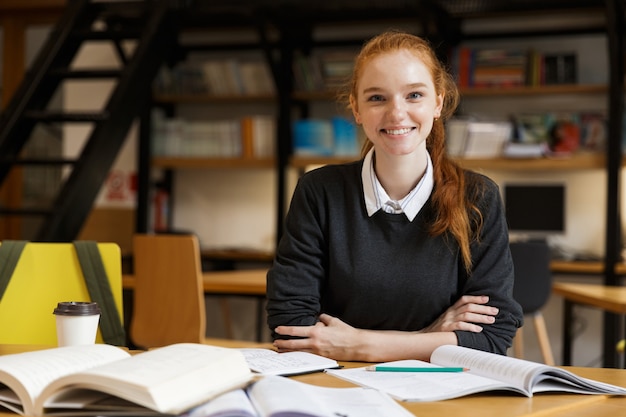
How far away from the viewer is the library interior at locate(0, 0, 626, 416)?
4.65 meters

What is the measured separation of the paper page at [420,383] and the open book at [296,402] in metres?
0.05

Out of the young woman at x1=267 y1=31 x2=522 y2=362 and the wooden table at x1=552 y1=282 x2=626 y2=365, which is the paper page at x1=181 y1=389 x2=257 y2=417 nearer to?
the young woman at x1=267 y1=31 x2=522 y2=362

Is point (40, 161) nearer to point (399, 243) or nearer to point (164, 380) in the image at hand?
point (399, 243)

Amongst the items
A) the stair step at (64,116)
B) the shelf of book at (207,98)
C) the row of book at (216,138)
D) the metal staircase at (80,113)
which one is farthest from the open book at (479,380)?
the shelf of book at (207,98)

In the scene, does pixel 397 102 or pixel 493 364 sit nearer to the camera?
pixel 493 364

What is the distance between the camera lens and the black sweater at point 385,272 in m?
1.89

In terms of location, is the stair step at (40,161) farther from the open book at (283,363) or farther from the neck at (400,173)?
the open book at (283,363)

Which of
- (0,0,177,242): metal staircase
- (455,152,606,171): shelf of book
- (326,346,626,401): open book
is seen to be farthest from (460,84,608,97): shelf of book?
(326,346,626,401): open book

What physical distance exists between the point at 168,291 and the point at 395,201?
1.72 meters

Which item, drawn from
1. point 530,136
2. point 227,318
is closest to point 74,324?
A: point 227,318

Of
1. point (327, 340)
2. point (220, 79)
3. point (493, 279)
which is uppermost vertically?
point (220, 79)

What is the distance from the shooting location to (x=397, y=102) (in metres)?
1.86

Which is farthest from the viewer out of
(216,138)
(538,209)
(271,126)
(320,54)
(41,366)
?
(320,54)

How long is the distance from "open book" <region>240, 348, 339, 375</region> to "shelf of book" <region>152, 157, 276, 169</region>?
4085 mm
